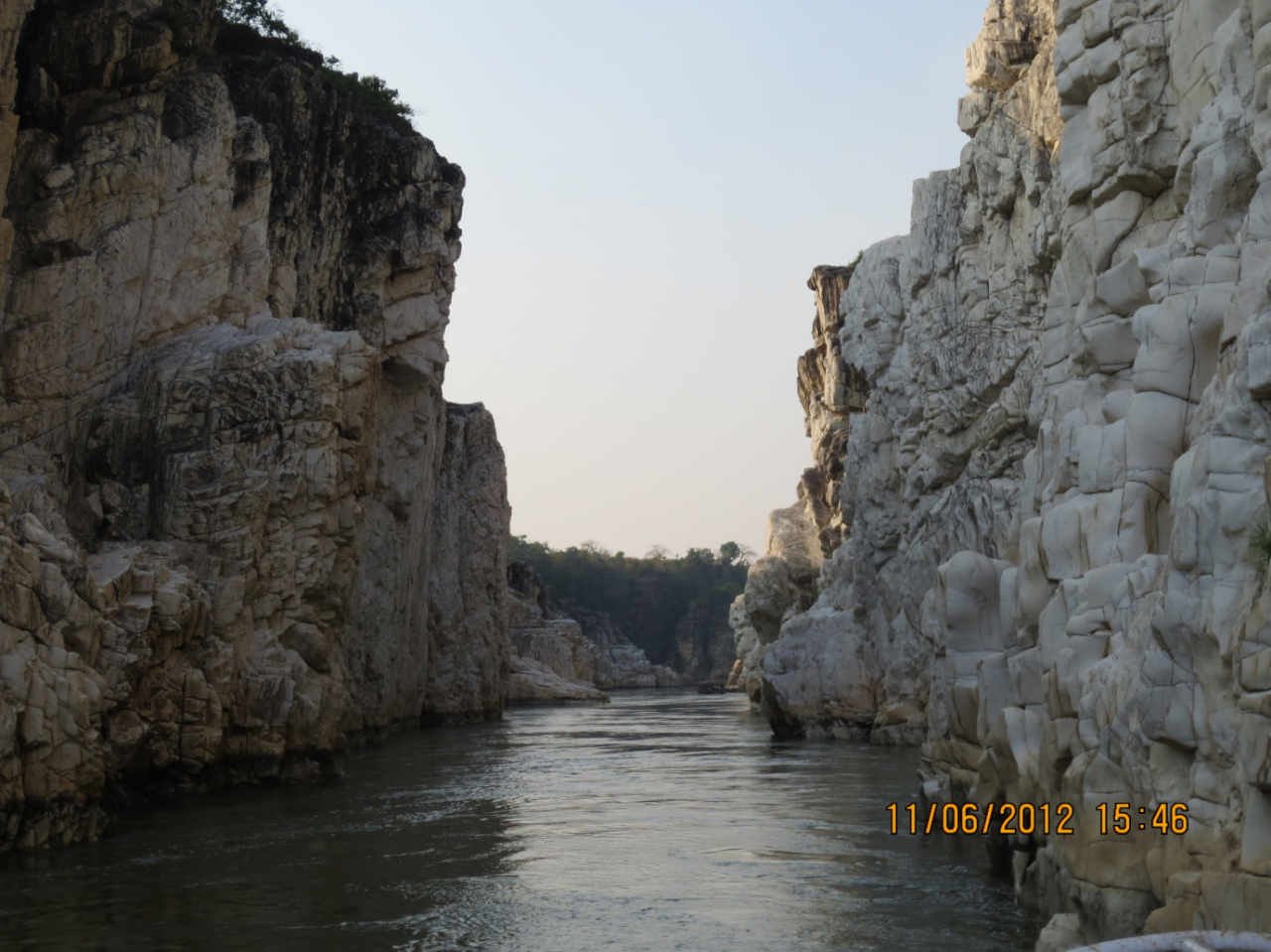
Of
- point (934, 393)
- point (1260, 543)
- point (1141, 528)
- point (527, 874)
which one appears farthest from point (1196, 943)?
point (934, 393)

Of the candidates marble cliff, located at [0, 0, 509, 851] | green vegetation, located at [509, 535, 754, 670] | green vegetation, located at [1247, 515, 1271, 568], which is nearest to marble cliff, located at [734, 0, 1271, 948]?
green vegetation, located at [1247, 515, 1271, 568]

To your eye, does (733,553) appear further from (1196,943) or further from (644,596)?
(1196,943)

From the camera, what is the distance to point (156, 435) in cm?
2431

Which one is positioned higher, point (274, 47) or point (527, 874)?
point (274, 47)

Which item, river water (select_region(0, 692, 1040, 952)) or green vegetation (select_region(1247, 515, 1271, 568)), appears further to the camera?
river water (select_region(0, 692, 1040, 952))

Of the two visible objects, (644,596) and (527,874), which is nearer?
(527,874)

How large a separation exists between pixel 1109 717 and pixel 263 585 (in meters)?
17.8

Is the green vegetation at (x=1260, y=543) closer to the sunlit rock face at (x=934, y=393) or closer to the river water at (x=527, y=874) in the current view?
the river water at (x=527, y=874)

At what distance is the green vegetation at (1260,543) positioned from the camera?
8.00m
